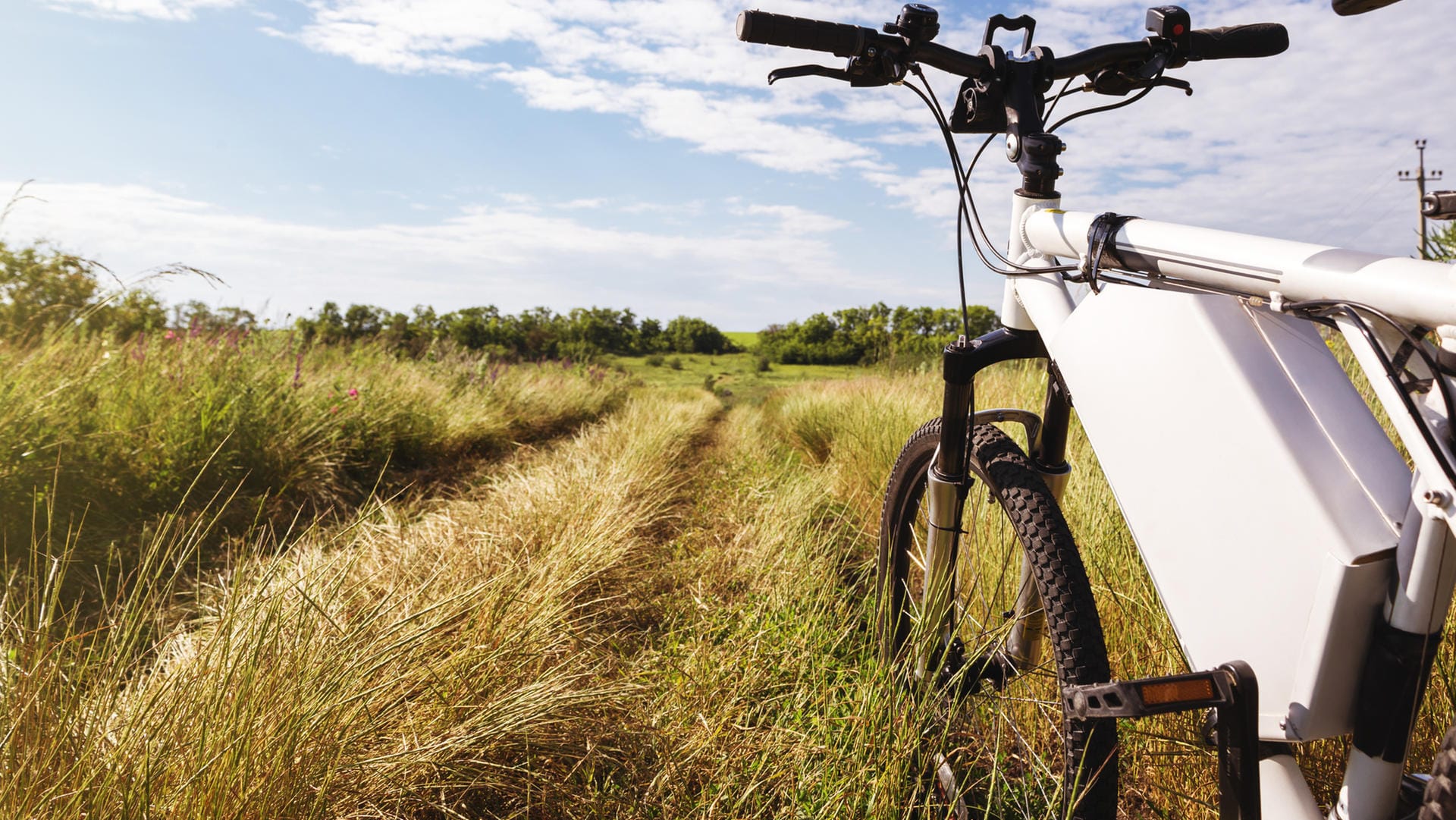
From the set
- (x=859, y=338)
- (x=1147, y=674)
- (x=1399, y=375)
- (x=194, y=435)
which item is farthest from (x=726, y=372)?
(x=1399, y=375)

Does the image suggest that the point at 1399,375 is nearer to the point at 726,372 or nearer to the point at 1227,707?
the point at 1227,707

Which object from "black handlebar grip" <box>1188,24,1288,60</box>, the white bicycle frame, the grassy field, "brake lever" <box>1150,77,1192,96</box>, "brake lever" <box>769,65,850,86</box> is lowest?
the grassy field

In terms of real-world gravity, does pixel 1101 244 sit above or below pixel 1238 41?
below

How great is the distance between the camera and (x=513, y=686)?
5.51 feet

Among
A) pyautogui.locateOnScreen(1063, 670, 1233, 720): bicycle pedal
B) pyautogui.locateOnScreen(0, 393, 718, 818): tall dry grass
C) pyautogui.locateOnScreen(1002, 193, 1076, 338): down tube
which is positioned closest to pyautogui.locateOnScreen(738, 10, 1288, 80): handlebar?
pyautogui.locateOnScreen(1002, 193, 1076, 338): down tube

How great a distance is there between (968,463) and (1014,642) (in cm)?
42

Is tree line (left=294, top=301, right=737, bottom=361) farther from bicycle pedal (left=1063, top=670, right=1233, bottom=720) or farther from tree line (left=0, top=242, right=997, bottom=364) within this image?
bicycle pedal (left=1063, top=670, right=1233, bottom=720)

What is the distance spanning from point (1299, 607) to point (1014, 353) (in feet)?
2.68

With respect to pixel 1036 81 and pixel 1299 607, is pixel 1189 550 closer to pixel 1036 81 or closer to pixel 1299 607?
pixel 1299 607

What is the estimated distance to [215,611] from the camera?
7.64 ft

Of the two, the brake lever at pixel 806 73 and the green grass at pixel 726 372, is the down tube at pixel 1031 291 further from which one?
the green grass at pixel 726 372

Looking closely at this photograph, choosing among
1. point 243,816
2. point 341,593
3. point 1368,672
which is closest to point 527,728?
point 243,816

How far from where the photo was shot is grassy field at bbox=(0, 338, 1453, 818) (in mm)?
1146

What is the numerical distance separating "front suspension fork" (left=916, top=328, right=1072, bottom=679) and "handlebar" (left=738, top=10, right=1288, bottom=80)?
0.57 m
